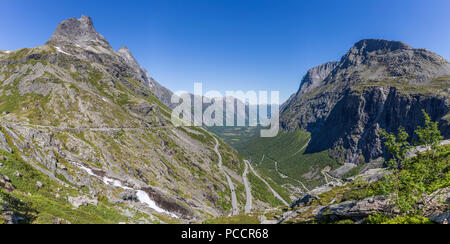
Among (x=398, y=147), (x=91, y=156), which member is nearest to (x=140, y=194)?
(x=91, y=156)

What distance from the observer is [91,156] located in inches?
2894

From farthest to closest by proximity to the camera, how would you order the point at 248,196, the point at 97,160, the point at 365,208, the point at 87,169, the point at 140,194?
1. the point at 248,196
2. the point at 97,160
3. the point at 87,169
4. the point at 140,194
5. the point at 365,208

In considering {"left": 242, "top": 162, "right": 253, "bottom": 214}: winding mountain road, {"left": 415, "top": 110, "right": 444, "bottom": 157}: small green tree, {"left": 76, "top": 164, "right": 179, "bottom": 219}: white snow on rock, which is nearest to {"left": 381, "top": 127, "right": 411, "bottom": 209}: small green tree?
{"left": 415, "top": 110, "right": 444, "bottom": 157}: small green tree

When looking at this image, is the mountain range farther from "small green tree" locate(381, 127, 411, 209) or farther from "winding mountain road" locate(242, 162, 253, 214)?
"small green tree" locate(381, 127, 411, 209)

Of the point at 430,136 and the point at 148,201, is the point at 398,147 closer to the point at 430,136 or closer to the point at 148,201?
the point at 430,136

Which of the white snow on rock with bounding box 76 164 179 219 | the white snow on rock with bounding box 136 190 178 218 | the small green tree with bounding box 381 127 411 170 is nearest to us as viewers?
the small green tree with bounding box 381 127 411 170

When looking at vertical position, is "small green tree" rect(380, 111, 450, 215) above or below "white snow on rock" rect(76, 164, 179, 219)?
above

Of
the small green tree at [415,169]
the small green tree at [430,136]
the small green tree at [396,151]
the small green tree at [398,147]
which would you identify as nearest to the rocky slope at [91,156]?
the small green tree at [396,151]

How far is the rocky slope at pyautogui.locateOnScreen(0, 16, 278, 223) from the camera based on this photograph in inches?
1288

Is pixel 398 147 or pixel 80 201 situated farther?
pixel 80 201

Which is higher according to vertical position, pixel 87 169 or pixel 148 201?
pixel 87 169
